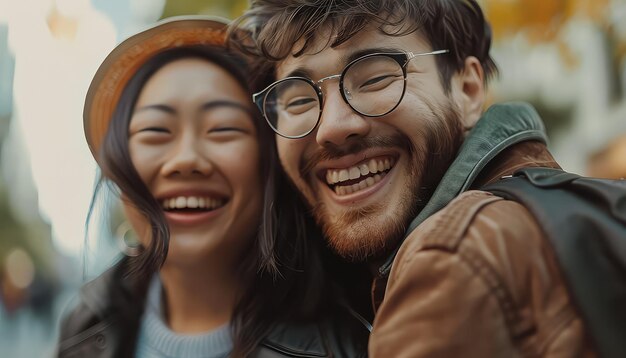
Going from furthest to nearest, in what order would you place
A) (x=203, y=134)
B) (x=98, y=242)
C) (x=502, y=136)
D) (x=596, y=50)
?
(x=596, y=50), (x=98, y=242), (x=203, y=134), (x=502, y=136)

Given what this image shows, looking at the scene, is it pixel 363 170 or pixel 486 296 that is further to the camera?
pixel 363 170

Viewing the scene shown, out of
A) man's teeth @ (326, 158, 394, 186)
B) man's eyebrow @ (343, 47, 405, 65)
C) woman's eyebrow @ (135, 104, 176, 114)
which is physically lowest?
man's teeth @ (326, 158, 394, 186)

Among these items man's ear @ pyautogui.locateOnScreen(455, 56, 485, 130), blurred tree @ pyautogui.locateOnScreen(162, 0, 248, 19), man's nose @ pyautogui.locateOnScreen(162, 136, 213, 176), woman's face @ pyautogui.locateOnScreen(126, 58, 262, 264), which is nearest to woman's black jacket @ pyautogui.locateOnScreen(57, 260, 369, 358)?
woman's face @ pyautogui.locateOnScreen(126, 58, 262, 264)

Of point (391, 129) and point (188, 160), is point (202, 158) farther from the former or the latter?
point (391, 129)

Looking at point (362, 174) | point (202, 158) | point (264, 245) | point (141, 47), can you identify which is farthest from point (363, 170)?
point (141, 47)

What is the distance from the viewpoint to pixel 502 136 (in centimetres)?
192

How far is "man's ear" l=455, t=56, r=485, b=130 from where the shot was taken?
2334 mm

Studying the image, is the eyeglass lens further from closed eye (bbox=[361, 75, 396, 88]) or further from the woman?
the woman

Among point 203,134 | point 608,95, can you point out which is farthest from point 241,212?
point 608,95

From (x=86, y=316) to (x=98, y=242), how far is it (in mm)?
413

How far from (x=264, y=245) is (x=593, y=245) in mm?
1373

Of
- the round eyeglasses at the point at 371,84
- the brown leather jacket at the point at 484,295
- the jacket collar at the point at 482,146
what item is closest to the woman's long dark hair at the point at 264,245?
the round eyeglasses at the point at 371,84

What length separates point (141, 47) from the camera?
2697 mm

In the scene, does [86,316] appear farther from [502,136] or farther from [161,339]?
[502,136]
